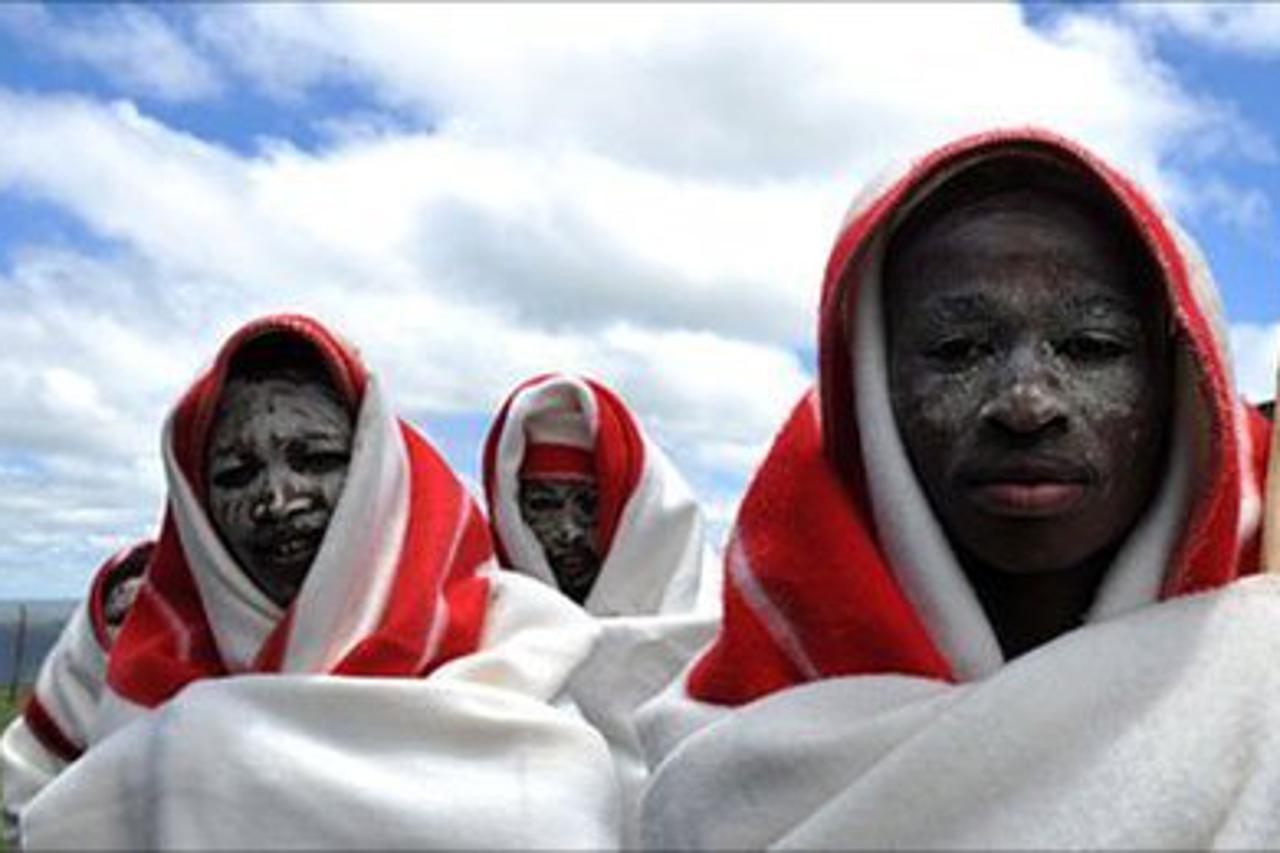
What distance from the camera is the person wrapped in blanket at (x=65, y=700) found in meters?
4.96

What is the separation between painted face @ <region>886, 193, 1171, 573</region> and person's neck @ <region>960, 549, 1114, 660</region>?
3cm

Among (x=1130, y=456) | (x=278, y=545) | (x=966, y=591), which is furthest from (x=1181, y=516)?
(x=278, y=545)

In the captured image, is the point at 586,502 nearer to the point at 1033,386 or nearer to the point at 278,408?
the point at 278,408

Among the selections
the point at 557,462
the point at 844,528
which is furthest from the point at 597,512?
the point at 844,528

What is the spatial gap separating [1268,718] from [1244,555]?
0.92 ft

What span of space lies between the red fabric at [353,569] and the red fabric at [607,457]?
179 centimetres

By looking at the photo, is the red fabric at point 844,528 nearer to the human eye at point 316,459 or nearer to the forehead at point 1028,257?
the forehead at point 1028,257

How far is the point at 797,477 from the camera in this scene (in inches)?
104

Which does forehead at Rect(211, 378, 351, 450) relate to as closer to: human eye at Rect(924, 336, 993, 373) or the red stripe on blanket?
human eye at Rect(924, 336, 993, 373)

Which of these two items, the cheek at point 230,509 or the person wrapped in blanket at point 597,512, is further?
the person wrapped in blanket at point 597,512

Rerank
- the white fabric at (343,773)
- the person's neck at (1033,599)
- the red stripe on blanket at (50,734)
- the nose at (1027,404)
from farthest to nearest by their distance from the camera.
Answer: the red stripe on blanket at (50,734) → the white fabric at (343,773) → the person's neck at (1033,599) → the nose at (1027,404)

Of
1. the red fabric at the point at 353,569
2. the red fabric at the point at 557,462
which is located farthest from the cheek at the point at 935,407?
the red fabric at the point at 557,462

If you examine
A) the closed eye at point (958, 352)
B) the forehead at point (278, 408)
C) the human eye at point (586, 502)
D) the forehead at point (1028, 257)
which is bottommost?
the human eye at point (586, 502)

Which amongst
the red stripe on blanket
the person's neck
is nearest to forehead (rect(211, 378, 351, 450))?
the person's neck
